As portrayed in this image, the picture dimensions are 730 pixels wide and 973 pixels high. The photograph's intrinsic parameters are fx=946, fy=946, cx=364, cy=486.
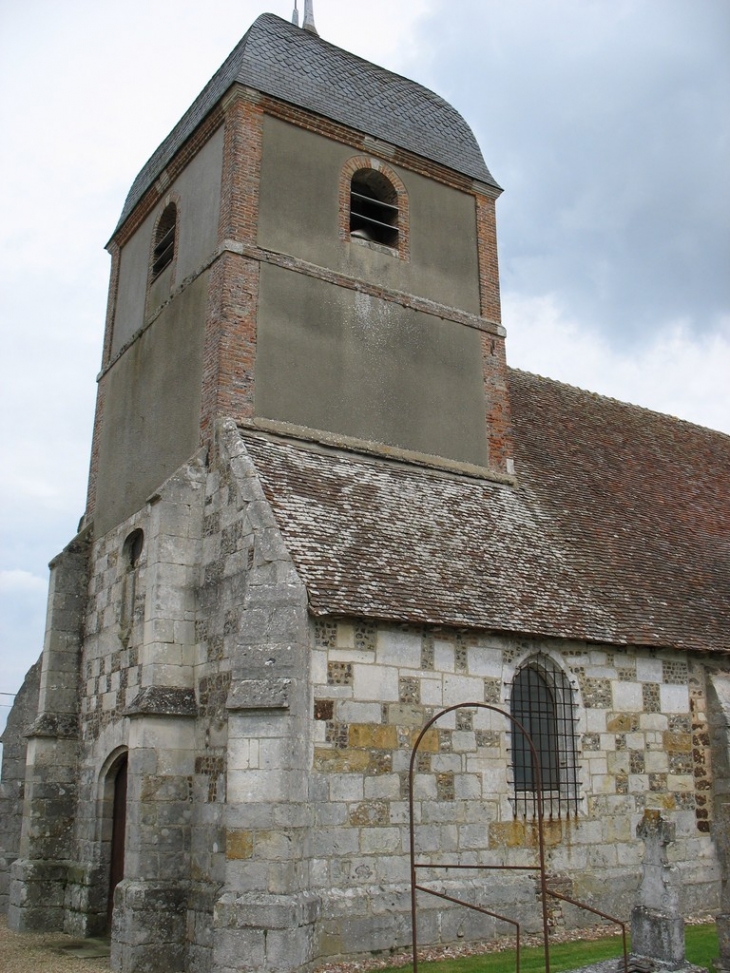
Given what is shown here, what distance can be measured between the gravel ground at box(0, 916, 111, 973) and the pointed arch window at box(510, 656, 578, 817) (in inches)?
206

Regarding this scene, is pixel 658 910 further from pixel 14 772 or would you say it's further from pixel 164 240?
pixel 164 240

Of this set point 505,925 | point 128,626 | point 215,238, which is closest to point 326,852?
point 505,925

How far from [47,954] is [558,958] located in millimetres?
5791

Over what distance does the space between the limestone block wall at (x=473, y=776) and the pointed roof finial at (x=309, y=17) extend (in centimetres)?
1098

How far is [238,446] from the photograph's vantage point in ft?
38.0

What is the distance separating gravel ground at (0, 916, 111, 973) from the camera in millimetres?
10102

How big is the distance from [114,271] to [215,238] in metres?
4.20

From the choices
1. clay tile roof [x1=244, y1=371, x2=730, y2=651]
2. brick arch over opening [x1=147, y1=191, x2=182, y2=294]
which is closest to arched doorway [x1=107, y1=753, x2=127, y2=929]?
clay tile roof [x1=244, y1=371, x2=730, y2=651]

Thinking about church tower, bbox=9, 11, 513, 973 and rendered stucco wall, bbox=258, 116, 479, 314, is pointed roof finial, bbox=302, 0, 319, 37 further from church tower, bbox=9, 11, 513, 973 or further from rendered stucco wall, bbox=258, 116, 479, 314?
rendered stucco wall, bbox=258, 116, 479, 314

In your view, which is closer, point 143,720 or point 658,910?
point 658,910

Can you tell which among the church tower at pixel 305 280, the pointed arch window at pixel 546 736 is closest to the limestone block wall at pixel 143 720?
the church tower at pixel 305 280

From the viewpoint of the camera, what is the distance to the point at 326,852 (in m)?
9.78

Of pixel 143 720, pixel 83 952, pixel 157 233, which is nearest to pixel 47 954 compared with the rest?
pixel 83 952

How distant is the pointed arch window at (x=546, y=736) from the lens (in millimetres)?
11625
